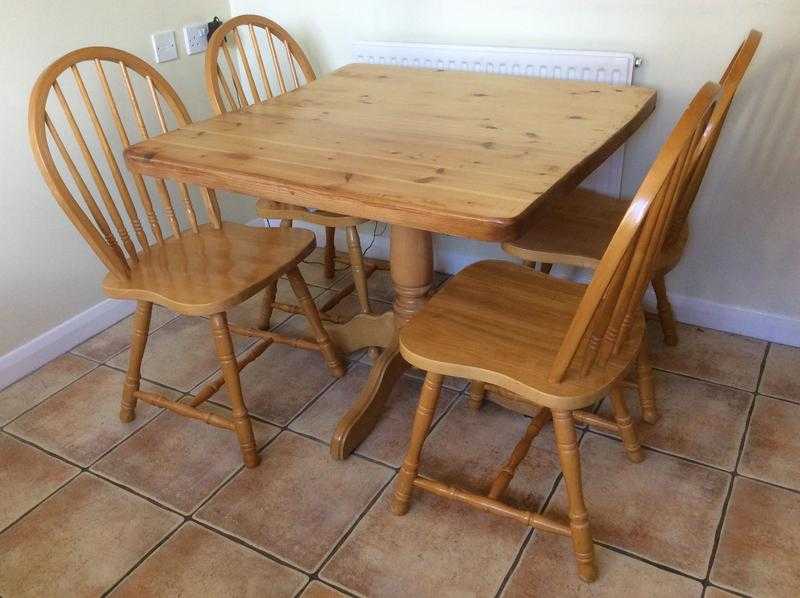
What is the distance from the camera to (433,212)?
44.0 inches

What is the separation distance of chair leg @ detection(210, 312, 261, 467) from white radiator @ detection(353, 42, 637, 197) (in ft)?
3.43

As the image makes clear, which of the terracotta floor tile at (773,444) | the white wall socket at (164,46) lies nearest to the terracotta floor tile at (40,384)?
the white wall socket at (164,46)

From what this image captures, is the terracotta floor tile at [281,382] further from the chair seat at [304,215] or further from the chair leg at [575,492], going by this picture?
the chair leg at [575,492]

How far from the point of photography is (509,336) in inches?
52.2

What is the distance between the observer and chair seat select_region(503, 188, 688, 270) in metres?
1.62

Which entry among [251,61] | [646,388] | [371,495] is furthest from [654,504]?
[251,61]

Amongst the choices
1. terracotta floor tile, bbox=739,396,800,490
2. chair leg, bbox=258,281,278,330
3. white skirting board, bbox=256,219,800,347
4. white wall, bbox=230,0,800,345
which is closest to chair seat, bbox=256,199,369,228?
chair leg, bbox=258,281,278,330

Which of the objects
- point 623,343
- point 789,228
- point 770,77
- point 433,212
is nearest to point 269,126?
point 433,212

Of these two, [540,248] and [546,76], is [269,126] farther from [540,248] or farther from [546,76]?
[546,76]

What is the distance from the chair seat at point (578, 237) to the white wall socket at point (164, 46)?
1349mm

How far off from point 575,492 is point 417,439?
13.1 inches

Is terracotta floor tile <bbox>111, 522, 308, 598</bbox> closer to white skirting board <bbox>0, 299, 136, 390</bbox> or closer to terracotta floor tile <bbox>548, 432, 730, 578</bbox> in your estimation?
terracotta floor tile <bbox>548, 432, 730, 578</bbox>

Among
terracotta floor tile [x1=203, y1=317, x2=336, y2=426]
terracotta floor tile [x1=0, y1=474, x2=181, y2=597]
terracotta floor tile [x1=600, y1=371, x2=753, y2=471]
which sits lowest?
terracotta floor tile [x1=600, y1=371, x2=753, y2=471]

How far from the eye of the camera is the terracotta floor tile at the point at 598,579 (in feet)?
4.35
